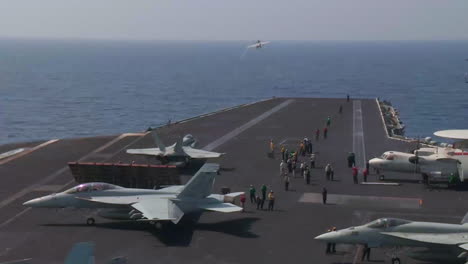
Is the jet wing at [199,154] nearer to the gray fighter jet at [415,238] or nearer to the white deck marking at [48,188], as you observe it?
the white deck marking at [48,188]

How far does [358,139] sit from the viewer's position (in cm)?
6041

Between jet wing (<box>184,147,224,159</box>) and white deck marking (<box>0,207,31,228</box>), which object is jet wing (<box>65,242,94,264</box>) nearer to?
white deck marking (<box>0,207,31,228</box>)

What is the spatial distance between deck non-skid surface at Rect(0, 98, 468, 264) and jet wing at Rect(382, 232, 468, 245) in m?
1.44

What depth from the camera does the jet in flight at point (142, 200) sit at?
32.1m

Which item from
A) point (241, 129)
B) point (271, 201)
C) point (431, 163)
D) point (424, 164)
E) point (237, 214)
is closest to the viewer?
point (237, 214)

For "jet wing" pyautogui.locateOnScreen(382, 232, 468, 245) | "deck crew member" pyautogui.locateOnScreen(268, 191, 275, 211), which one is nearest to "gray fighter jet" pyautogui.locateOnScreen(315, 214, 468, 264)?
"jet wing" pyautogui.locateOnScreen(382, 232, 468, 245)

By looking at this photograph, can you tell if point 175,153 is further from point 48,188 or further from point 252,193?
point 252,193

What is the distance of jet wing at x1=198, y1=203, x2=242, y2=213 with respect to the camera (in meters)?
32.0

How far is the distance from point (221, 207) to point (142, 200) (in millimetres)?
4384

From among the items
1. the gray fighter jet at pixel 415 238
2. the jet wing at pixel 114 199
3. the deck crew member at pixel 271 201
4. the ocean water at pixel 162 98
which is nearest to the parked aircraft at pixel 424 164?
the deck crew member at pixel 271 201

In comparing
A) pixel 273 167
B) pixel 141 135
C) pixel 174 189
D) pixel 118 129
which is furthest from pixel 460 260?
pixel 118 129

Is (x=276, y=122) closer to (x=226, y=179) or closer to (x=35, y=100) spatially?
(x=226, y=179)

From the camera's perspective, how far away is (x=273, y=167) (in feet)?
161

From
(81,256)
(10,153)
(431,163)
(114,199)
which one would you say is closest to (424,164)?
(431,163)
